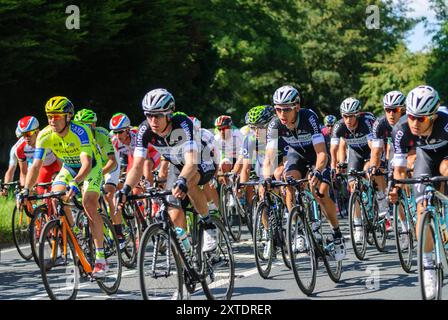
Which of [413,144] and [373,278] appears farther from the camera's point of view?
[373,278]

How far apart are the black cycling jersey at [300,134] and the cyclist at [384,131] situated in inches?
48.0

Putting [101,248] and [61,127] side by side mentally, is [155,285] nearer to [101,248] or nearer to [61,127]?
[101,248]

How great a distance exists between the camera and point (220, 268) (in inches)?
315

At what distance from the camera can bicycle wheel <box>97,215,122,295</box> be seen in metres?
8.67

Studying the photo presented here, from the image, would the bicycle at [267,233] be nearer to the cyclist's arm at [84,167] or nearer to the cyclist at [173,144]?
the cyclist at [173,144]

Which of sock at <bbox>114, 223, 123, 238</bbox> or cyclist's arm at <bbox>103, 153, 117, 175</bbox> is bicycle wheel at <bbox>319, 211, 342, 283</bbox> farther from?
cyclist's arm at <bbox>103, 153, 117, 175</bbox>

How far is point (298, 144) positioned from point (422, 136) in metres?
2.03

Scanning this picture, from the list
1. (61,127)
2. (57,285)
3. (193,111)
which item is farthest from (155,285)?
(193,111)

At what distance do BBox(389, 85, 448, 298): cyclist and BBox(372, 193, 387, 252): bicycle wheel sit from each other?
321 cm

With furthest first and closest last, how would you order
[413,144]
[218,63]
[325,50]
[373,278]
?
[325,50] → [218,63] → [373,278] → [413,144]

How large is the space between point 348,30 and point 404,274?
49.9m

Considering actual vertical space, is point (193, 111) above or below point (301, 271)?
above

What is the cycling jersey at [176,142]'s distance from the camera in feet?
25.8
